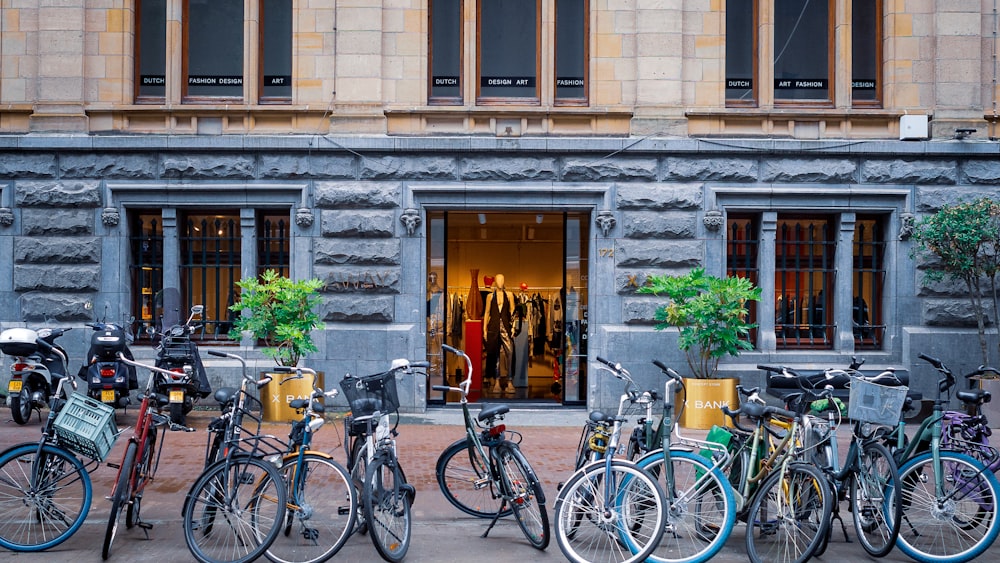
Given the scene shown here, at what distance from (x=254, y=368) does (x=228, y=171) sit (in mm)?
3182

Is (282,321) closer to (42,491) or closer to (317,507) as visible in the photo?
(42,491)

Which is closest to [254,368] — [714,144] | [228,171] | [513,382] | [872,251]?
[228,171]

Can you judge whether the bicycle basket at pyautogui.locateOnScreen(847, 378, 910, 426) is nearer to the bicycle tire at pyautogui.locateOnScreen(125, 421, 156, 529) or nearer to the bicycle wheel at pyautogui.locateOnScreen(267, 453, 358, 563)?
the bicycle wheel at pyautogui.locateOnScreen(267, 453, 358, 563)

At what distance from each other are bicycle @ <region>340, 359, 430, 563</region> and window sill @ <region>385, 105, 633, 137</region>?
24.9 feet

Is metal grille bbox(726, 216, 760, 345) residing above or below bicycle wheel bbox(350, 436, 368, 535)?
above

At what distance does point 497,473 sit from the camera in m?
6.75

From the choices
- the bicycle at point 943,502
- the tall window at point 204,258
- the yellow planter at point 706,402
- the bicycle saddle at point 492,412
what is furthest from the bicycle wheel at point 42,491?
the yellow planter at point 706,402

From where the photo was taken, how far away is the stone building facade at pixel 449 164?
535 inches

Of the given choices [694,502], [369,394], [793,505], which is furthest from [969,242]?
[369,394]

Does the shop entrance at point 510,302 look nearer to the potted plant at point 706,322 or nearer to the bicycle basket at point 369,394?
the potted plant at point 706,322

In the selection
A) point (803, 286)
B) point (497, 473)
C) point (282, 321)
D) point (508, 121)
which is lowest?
point (497, 473)

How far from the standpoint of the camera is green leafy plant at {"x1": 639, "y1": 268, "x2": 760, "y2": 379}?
1197 cm

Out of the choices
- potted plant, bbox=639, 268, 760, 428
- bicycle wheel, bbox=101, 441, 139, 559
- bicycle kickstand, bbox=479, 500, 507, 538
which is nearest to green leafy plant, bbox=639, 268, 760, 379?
potted plant, bbox=639, 268, 760, 428

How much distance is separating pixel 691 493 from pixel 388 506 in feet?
7.23
